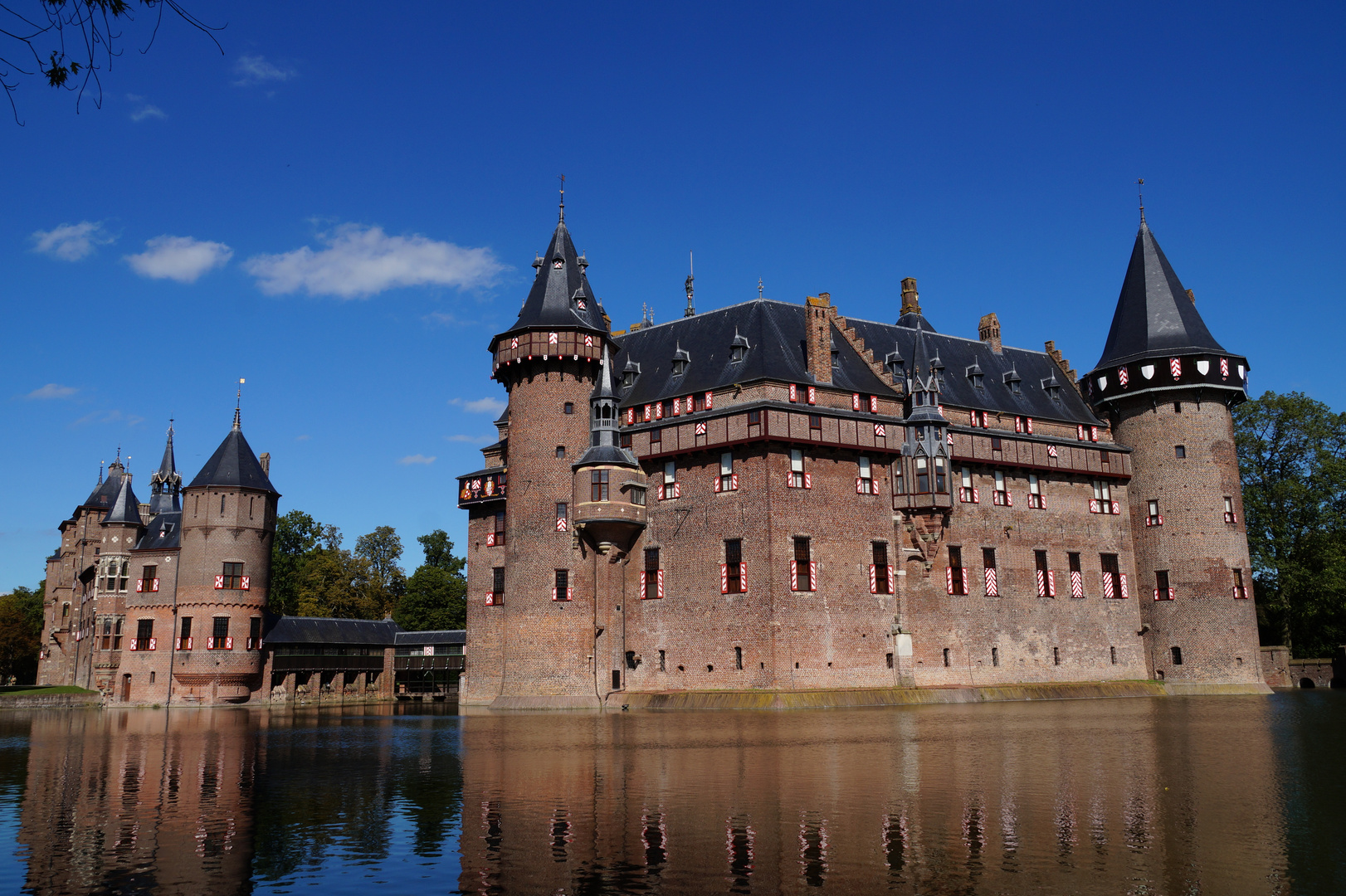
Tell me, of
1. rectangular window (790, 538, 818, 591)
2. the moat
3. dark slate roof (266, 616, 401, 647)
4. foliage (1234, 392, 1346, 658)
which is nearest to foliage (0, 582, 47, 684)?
dark slate roof (266, 616, 401, 647)

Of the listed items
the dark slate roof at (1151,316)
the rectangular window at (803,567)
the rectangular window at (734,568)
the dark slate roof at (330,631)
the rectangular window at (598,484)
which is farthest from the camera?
the dark slate roof at (330,631)

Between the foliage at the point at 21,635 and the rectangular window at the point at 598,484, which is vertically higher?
the rectangular window at the point at 598,484

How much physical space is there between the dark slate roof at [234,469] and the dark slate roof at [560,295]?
2097 centimetres

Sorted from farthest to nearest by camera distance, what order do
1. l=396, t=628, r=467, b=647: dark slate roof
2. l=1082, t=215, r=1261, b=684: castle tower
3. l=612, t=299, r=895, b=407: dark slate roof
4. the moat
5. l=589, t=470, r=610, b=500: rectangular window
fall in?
l=396, t=628, r=467, b=647: dark slate roof < l=1082, t=215, r=1261, b=684: castle tower < l=612, t=299, r=895, b=407: dark slate roof < l=589, t=470, r=610, b=500: rectangular window < the moat

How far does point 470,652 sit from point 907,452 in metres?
22.2

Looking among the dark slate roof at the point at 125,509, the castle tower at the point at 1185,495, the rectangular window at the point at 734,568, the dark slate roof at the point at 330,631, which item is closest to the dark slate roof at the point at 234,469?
the dark slate roof at the point at 330,631

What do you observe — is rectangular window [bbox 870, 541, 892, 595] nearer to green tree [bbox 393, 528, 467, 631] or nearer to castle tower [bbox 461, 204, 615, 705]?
castle tower [bbox 461, 204, 615, 705]

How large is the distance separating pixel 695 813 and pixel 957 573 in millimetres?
35268

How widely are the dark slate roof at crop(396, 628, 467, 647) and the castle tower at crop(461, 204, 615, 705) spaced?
19039mm

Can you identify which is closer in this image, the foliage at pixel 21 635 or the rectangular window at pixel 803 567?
the rectangular window at pixel 803 567

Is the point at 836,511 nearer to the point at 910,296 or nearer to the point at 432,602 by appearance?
the point at 910,296

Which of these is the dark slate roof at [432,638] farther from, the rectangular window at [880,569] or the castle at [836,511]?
the rectangular window at [880,569]

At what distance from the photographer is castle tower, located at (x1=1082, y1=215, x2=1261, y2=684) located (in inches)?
2018

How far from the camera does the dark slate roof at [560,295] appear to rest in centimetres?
4606
